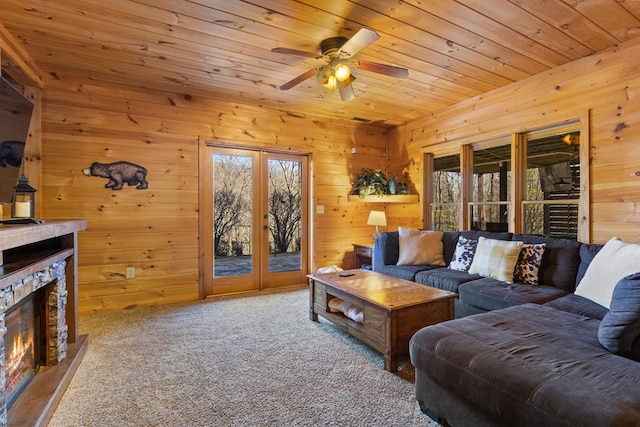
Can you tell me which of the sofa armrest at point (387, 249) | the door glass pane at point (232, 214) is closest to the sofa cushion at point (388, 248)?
the sofa armrest at point (387, 249)

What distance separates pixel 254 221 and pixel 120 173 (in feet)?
5.34

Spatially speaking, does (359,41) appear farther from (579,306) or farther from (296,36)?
(579,306)

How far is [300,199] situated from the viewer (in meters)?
4.73

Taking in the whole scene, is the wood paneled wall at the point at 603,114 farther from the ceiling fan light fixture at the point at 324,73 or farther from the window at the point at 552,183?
the ceiling fan light fixture at the point at 324,73

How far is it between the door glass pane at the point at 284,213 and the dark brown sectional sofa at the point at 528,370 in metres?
2.92

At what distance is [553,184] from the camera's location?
3342mm

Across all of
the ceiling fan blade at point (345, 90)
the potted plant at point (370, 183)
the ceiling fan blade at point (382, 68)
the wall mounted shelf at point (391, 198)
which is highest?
the ceiling fan blade at point (382, 68)

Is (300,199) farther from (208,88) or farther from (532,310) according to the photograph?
(532,310)

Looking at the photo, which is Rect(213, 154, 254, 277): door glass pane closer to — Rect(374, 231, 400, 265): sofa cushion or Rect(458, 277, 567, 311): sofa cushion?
Rect(374, 231, 400, 265): sofa cushion

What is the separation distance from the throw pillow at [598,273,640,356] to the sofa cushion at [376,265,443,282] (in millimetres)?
1845

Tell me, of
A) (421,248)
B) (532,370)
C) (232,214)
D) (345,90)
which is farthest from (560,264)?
(232,214)

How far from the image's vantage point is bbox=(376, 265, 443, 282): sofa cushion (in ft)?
11.2

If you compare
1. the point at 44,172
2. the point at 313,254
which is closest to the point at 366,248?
the point at 313,254

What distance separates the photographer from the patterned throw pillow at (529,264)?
285 centimetres
